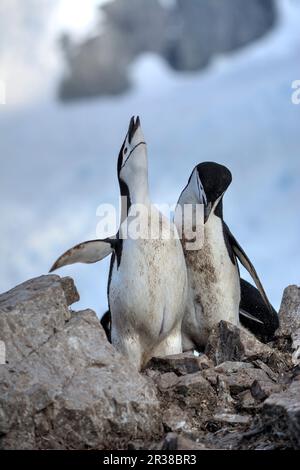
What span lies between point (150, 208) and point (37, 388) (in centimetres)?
240

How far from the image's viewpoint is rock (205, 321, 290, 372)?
314 inches

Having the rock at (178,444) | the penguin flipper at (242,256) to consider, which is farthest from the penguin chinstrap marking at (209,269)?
the rock at (178,444)

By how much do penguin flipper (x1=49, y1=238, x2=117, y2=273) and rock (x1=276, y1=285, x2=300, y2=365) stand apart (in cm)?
167

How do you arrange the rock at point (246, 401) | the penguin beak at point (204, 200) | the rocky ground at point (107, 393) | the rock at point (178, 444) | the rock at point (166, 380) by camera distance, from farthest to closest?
the penguin beak at point (204, 200), the rock at point (166, 380), the rock at point (246, 401), the rocky ground at point (107, 393), the rock at point (178, 444)

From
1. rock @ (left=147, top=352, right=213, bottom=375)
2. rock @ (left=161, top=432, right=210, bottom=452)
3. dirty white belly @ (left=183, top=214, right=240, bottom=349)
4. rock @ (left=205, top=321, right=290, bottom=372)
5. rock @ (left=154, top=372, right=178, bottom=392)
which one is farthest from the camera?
dirty white belly @ (left=183, top=214, right=240, bottom=349)

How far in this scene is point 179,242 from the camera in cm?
857

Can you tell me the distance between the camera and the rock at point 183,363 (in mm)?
7496

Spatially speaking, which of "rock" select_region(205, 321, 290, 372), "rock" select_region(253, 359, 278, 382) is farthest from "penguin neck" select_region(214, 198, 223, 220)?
"rock" select_region(253, 359, 278, 382)

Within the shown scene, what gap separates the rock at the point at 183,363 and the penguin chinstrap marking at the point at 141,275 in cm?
76

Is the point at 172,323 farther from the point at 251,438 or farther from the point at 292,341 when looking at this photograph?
the point at 251,438

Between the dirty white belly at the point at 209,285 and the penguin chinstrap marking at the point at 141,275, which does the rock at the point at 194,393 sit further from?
the dirty white belly at the point at 209,285

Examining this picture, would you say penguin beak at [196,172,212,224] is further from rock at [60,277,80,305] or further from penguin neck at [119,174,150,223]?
rock at [60,277,80,305]

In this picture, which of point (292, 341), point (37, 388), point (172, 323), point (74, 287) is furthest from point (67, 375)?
point (292, 341)

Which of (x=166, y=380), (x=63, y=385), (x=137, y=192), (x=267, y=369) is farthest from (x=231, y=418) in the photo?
(x=137, y=192)
